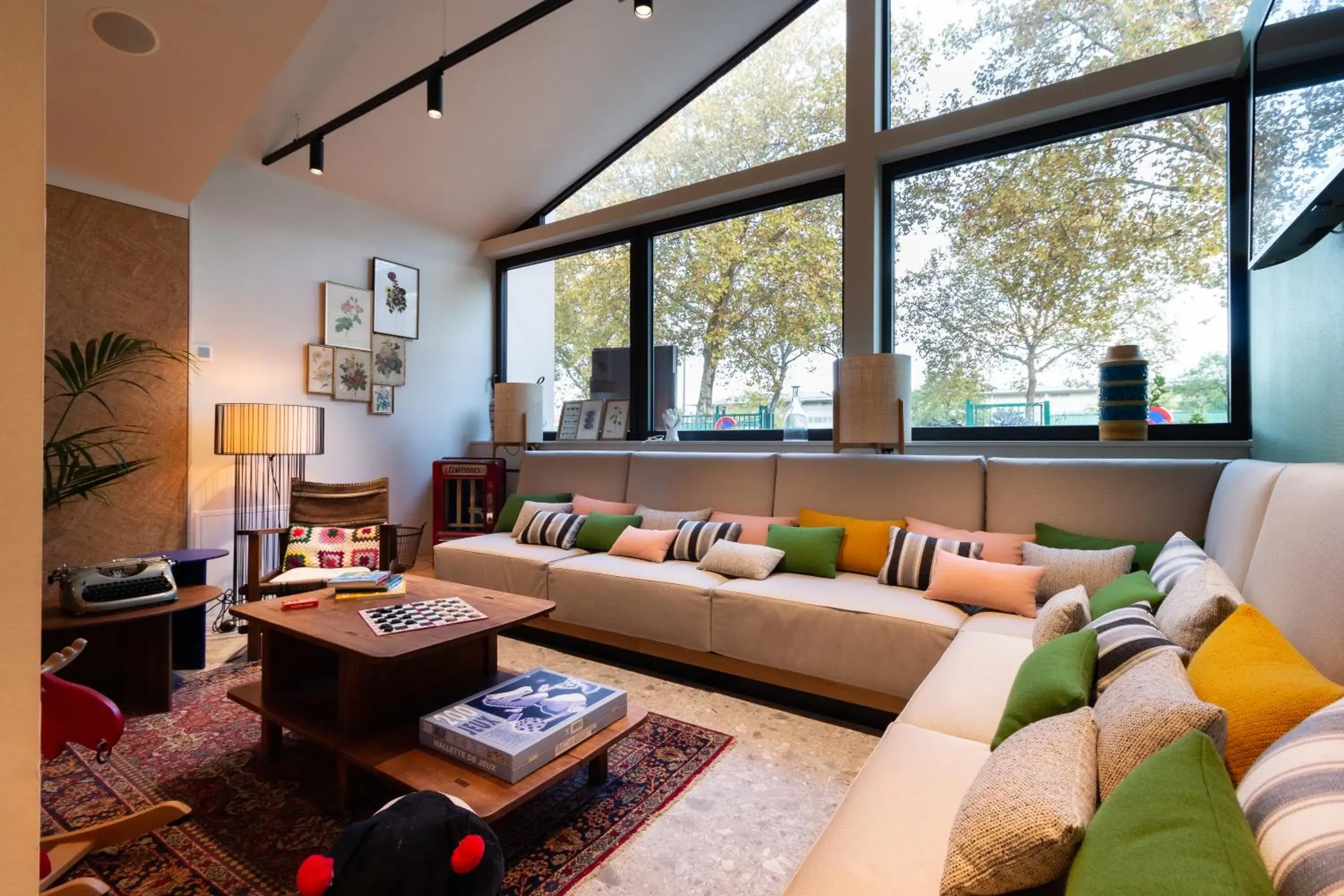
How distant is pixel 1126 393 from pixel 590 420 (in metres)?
3.34

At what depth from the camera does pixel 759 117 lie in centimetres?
402

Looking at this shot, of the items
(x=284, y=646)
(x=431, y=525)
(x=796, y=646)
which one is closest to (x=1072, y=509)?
(x=796, y=646)

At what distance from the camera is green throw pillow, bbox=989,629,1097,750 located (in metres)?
1.12

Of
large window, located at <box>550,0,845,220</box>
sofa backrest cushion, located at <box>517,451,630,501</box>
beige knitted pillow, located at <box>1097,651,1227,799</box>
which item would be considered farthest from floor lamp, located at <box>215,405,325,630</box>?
beige knitted pillow, located at <box>1097,651,1227,799</box>

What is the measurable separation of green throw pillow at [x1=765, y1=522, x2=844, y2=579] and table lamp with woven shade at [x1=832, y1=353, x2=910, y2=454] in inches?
20.1

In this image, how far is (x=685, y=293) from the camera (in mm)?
4328

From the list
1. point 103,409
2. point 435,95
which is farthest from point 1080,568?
point 103,409

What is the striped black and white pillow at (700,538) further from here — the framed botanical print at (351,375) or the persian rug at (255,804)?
the framed botanical print at (351,375)

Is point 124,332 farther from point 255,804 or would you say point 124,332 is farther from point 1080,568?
point 1080,568

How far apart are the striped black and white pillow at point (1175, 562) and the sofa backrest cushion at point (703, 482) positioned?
1721mm

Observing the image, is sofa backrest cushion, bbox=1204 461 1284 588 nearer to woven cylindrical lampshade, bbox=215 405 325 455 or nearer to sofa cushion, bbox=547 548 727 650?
sofa cushion, bbox=547 548 727 650

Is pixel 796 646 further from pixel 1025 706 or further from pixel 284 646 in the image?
pixel 284 646

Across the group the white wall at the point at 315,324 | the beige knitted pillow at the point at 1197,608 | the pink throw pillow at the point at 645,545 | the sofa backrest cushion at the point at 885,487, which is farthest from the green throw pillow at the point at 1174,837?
the white wall at the point at 315,324

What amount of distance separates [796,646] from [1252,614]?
1488 millimetres
